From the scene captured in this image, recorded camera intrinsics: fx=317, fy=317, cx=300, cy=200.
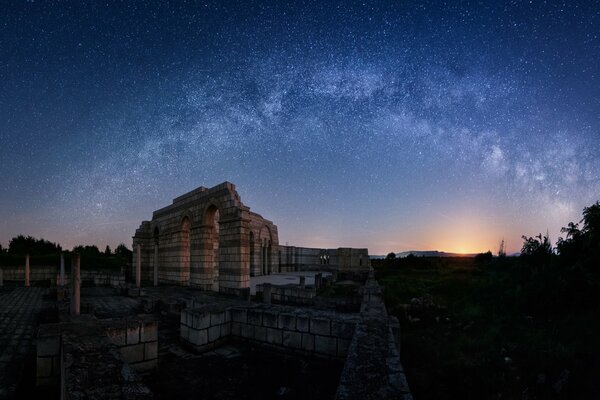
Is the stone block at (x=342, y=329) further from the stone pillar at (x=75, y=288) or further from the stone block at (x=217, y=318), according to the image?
the stone pillar at (x=75, y=288)

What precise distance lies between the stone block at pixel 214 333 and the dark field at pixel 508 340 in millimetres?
3620

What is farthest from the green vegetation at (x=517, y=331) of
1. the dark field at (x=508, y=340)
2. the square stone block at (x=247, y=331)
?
the square stone block at (x=247, y=331)

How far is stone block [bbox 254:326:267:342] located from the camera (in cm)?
620

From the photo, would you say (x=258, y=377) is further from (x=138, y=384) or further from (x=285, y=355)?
(x=138, y=384)

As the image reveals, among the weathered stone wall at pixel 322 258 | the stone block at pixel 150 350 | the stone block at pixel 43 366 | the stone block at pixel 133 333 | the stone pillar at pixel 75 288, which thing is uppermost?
the stone pillar at pixel 75 288

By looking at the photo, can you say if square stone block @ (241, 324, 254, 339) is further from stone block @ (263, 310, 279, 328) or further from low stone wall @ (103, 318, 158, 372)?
low stone wall @ (103, 318, 158, 372)

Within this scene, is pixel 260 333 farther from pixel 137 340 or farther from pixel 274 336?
pixel 137 340

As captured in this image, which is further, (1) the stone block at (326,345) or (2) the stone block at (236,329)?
(2) the stone block at (236,329)

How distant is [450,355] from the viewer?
6.45 meters

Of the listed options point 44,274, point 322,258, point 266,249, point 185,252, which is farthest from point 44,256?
point 322,258

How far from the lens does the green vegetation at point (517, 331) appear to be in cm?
517

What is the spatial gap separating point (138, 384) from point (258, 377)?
2.25 meters

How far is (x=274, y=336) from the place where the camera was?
6066mm

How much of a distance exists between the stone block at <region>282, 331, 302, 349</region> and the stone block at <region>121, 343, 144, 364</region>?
2.40 metres
